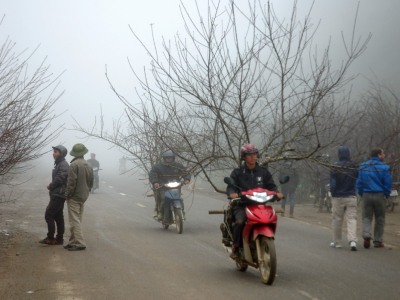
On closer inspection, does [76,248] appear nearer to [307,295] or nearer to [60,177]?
[60,177]

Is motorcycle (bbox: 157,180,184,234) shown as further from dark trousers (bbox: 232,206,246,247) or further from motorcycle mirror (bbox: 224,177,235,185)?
motorcycle mirror (bbox: 224,177,235,185)

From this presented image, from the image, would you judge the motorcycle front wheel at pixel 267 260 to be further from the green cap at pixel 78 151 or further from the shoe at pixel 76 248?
the green cap at pixel 78 151

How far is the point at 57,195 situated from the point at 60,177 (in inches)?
13.7

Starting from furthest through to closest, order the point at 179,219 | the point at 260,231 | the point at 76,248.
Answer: the point at 179,219 < the point at 76,248 < the point at 260,231

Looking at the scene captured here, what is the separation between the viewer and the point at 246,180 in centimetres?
838

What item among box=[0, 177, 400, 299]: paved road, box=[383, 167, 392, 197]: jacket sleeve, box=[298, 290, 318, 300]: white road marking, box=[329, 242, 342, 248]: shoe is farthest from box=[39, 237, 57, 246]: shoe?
box=[383, 167, 392, 197]: jacket sleeve

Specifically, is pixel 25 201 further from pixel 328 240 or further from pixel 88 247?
pixel 328 240

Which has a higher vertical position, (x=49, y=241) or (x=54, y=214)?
(x=54, y=214)

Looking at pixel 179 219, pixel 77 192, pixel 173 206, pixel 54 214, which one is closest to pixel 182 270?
pixel 77 192

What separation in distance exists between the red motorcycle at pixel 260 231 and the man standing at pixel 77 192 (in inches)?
154

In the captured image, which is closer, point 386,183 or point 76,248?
point 76,248

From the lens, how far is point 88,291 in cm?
748

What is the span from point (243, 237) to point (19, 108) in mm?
4389

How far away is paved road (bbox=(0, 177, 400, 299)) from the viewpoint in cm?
741
